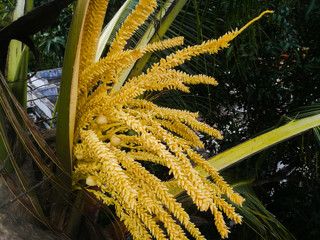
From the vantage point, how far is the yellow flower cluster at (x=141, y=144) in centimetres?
52

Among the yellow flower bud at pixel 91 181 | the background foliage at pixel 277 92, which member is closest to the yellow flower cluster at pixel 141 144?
the yellow flower bud at pixel 91 181

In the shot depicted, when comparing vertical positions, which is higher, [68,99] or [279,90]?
[279,90]

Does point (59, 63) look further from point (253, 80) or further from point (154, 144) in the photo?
point (154, 144)

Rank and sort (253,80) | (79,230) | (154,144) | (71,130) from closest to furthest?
(154,144), (71,130), (79,230), (253,80)

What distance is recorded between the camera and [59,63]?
441cm

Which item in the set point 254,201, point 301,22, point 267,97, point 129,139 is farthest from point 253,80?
point 129,139

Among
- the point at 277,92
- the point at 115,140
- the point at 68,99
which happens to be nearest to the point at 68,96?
the point at 68,99

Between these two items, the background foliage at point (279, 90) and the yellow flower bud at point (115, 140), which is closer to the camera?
the yellow flower bud at point (115, 140)

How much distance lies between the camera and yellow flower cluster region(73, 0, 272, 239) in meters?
0.52

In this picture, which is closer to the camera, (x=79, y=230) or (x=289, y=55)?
(x=79, y=230)

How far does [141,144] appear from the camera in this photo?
657 mm

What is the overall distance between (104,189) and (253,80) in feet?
4.46

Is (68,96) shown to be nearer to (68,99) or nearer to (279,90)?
(68,99)

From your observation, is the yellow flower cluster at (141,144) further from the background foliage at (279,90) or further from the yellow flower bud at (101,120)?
the background foliage at (279,90)
